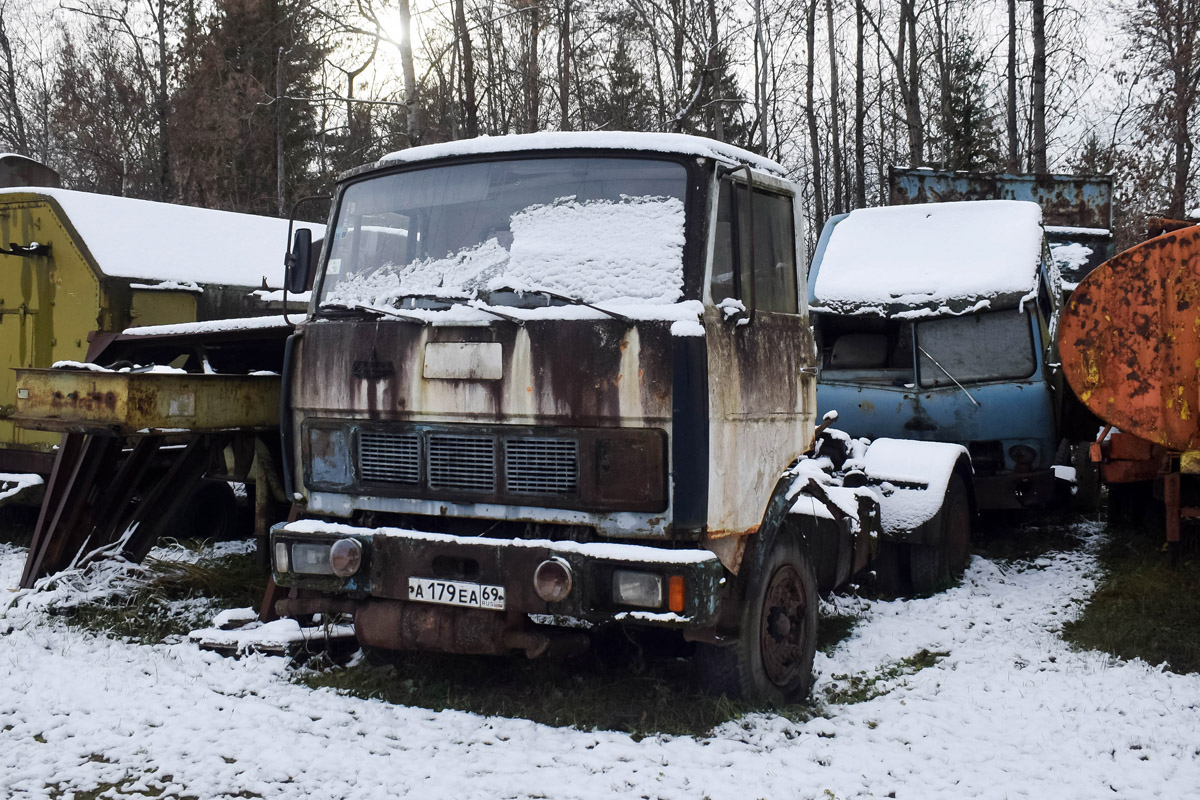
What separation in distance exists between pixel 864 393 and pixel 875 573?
1731mm

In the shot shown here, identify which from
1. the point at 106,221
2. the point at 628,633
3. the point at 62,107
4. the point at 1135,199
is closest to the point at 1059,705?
the point at 628,633

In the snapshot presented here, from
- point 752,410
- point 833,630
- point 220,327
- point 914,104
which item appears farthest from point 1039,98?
point 220,327

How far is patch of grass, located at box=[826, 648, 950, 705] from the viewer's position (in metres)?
5.19

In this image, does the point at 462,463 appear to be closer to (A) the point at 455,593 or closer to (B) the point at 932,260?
(A) the point at 455,593

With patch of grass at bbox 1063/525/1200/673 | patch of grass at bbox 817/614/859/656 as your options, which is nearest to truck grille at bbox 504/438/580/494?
patch of grass at bbox 817/614/859/656

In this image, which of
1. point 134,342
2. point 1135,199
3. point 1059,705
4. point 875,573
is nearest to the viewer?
point 1059,705

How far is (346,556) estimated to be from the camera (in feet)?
15.1

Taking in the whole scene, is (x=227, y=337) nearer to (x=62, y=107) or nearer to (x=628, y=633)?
(x=628, y=633)

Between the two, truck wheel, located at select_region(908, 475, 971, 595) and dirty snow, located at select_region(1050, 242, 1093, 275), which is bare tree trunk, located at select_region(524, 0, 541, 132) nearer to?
dirty snow, located at select_region(1050, 242, 1093, 275)

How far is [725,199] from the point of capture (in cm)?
459

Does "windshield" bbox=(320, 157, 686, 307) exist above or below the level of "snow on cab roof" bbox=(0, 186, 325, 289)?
below

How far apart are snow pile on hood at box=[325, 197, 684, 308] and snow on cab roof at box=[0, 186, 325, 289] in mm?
3899

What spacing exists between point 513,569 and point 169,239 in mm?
6256

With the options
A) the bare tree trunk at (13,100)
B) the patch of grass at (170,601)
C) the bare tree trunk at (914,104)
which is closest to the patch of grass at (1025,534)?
the patch of grass at (170,601)
